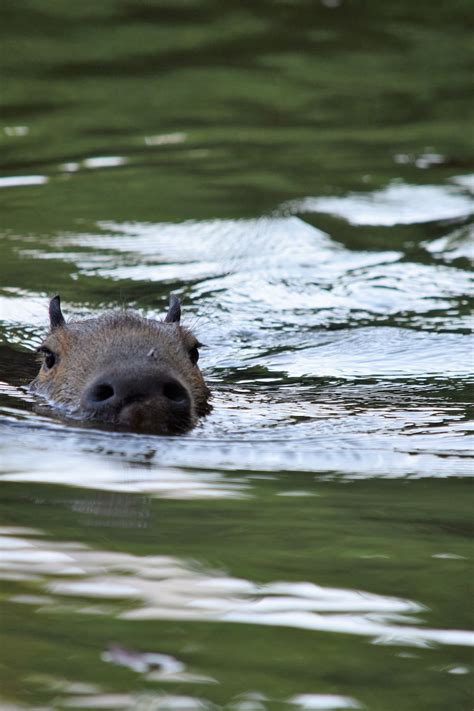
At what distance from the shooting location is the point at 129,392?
601 centimetres

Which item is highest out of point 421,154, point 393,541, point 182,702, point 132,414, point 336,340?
point 421,154

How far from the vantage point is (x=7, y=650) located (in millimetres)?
3428

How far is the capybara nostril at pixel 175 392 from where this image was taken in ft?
20.0

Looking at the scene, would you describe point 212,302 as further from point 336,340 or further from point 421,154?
point 421,154

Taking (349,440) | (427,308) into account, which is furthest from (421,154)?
(349,440)

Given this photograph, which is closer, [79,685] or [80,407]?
[79,685]

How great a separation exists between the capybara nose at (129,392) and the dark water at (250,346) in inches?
5.9

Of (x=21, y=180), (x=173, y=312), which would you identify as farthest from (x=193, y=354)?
(x=21, y=180)

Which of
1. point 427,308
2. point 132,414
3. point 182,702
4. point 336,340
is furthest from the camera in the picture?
point 427,308

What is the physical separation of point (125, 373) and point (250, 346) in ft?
10.6

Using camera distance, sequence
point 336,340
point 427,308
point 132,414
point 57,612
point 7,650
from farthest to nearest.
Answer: point 427,308
point 336,340
point 132,414
point 57,612
point 7,650

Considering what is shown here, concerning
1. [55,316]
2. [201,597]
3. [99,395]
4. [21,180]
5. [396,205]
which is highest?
[21,180]

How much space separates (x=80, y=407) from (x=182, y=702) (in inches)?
130

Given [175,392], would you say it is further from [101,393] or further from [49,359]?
[49,359]
